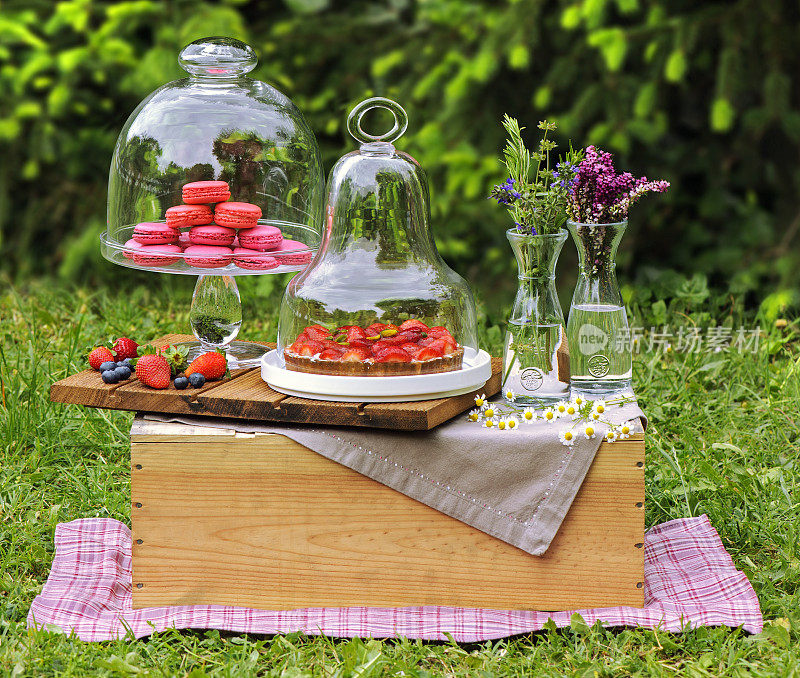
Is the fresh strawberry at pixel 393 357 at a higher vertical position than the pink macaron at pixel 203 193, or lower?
lower

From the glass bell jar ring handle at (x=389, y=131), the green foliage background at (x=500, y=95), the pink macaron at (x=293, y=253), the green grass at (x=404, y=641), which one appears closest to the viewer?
the green grass at (x=404, y=641)

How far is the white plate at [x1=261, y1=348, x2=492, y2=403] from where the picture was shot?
2076 mm

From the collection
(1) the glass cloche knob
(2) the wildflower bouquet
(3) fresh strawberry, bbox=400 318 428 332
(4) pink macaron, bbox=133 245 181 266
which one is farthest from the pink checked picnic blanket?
(1) the glass cloche knob

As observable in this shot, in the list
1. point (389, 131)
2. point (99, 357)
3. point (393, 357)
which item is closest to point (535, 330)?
point (393, 357)

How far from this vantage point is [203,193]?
7.82ft

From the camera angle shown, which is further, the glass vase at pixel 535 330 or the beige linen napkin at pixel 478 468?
the glass vase at pixel 535 330

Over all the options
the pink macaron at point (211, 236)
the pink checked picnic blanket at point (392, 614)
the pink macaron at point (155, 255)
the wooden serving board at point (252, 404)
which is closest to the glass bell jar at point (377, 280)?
the wooden serving board at point (252, 404)

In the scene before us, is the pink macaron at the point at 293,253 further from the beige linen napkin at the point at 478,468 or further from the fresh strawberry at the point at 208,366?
the beige linen napkin at the point at 478,468

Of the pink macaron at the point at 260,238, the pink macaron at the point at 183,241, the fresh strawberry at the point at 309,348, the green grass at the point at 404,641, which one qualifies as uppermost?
the pink macaron at the point at 260,238

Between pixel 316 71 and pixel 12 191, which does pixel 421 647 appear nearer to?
pixel 316 71

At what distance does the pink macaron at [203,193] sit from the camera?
2.38m

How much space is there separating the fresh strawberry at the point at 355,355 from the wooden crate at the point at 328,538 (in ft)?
0.74

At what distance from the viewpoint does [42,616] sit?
7.00 feet

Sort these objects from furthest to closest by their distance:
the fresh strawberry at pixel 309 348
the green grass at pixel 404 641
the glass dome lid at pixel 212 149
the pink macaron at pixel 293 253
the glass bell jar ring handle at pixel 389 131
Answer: the glass dome lid at pixel 212 149, the pink macaron at pixel 293 253, the glass bell jar ring handle at pixel 389 131, the fresh strawberry at pixel 309 348, the green grass at pixel 404 641
